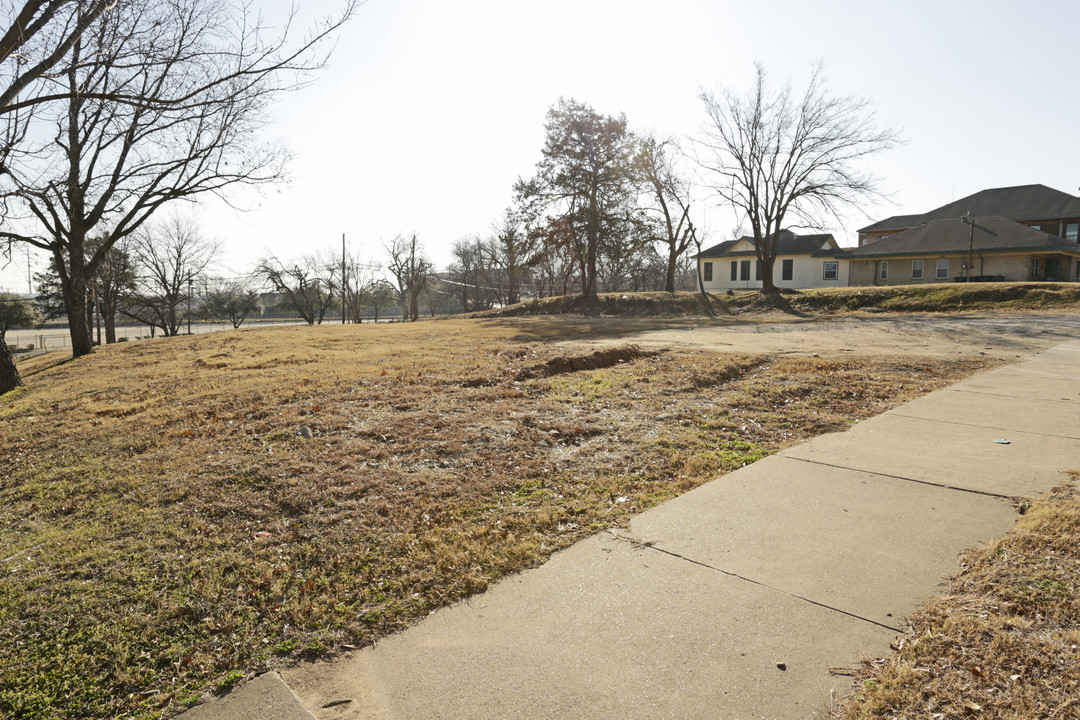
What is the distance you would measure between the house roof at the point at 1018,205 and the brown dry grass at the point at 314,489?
42696mm

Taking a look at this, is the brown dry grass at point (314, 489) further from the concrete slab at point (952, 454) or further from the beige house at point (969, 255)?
the beige house at point (969, 255)

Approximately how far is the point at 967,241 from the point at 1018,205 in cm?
1310

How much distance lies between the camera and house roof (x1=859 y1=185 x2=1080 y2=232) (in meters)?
40.4

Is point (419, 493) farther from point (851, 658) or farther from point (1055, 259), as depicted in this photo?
point (1055, 259)

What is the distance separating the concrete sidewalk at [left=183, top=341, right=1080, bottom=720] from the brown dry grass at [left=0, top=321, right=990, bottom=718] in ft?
0.86

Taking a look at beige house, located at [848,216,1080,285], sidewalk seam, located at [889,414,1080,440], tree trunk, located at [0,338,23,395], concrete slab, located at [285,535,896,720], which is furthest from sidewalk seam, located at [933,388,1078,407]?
beige house, located at [848,216,1080,285]

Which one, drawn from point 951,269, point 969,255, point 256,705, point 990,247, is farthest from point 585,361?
point 951,269

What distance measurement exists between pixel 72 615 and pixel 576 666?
92.2 inches

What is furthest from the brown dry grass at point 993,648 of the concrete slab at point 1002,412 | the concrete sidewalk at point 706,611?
the concrete slab at point 1002,412

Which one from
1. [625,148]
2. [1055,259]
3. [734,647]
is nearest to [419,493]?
[734,647]

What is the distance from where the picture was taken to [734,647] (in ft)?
7.79

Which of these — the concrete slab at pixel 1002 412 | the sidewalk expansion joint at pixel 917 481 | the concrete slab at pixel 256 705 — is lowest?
the concrete slab at pixel 256 705

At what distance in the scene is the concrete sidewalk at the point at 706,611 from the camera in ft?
7.06

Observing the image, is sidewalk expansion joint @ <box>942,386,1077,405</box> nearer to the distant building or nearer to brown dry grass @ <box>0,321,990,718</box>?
brown dry grass @ <box>0,321,990,718</box>
